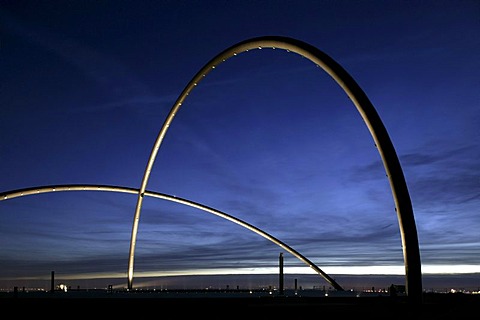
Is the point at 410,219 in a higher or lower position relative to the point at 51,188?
lower

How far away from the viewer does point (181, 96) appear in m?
40.2

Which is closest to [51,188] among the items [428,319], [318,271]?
[318,271]

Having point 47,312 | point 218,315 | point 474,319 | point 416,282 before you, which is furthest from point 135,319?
point 416,282

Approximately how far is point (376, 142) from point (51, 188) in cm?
3846

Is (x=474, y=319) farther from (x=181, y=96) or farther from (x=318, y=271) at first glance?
(x=318, y=271)

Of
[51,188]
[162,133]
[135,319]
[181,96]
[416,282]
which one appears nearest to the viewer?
[135,319]

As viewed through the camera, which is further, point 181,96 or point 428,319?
point 181,96

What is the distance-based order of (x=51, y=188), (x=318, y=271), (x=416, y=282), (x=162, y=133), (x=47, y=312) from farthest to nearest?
1. (x=318, y=271)
2. (x=51, y=188)
3. (x=162, y=133)
4. (x=416, y=282)
5. (x=47, y=312)

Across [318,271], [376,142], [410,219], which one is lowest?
[318,271]

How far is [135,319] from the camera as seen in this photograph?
14.5 metres

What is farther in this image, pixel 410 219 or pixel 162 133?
pixel 162 133

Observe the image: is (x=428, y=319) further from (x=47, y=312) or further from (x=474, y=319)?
(x=47, y=312)

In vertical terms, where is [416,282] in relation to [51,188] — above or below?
below

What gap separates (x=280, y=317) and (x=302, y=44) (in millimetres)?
14922
